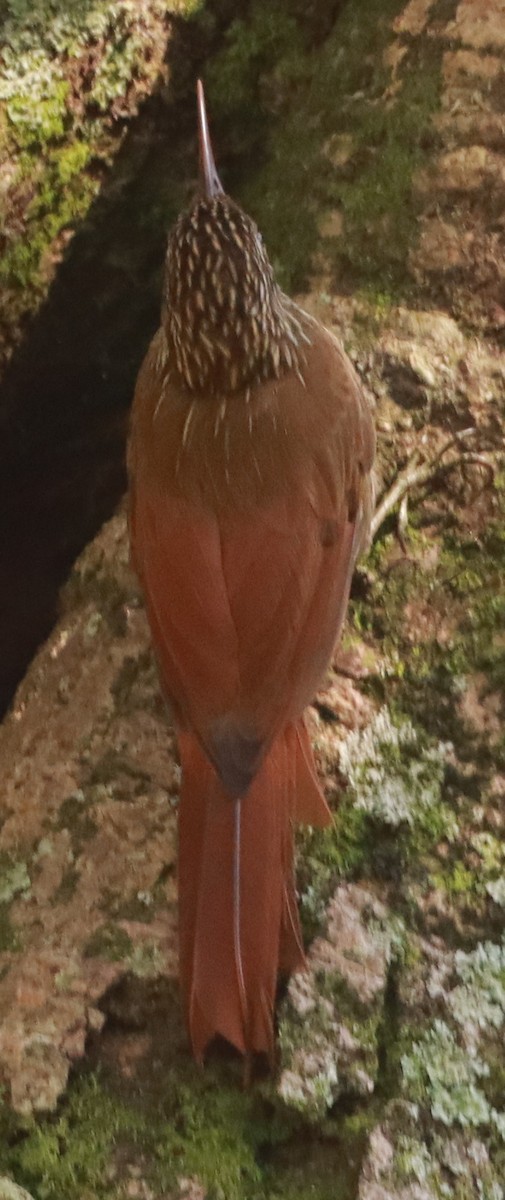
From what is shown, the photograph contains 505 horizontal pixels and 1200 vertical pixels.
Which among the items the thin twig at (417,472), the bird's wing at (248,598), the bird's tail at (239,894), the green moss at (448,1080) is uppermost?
the thin twig at (417,472)

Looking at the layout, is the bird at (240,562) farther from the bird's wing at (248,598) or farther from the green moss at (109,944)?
the green moss at (109,944)

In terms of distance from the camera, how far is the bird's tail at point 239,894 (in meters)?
1.39

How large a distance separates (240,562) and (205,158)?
748 mm

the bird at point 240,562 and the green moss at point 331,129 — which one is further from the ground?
the green moss at point 331,129

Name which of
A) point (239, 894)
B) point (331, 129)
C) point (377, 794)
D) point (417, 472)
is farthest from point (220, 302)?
point (239, 894)

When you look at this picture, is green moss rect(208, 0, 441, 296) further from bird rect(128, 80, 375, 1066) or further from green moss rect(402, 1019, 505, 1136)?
green moss rect(402, 1019, 505, 1136)

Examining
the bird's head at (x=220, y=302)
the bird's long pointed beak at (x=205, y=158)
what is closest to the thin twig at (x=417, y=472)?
the bird's head at (x=220, y=302)

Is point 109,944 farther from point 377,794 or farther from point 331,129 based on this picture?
point 331,129

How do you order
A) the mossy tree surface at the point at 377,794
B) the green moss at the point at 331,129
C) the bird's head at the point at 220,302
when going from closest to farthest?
the mossy tree surface at the point at 377,794
the bird's head at the point at 220,302
the green moss at the point at 331,129

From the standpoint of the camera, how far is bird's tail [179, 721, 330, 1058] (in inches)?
54.6

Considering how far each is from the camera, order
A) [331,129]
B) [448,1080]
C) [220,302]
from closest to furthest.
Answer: [448,1080] < [220,302] < [331,129]

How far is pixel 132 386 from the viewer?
8.41ft

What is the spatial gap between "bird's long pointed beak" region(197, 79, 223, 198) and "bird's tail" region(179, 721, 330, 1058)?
38.4 inches

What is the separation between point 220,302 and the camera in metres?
1.75
